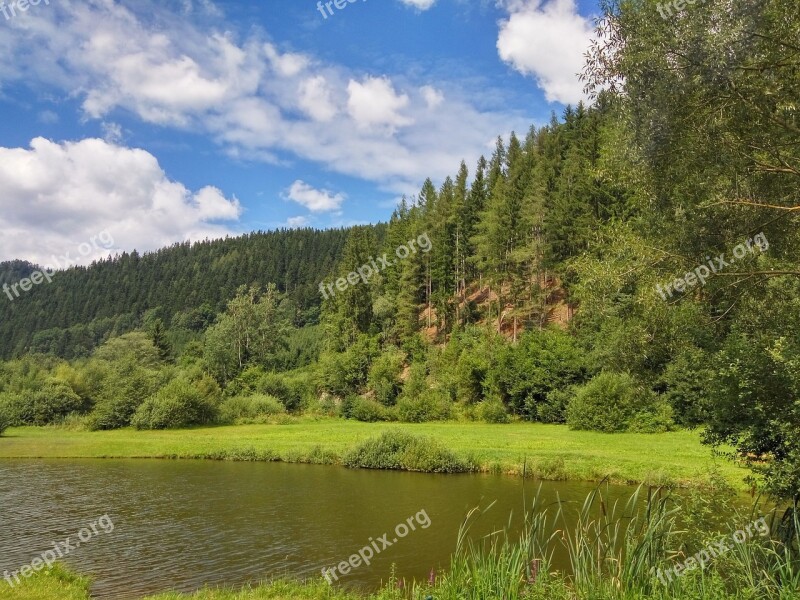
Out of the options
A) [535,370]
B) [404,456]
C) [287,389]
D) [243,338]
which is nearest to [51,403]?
[287,389]

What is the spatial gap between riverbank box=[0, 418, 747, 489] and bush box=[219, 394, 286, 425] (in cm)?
404

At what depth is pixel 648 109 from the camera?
11508 millimetres

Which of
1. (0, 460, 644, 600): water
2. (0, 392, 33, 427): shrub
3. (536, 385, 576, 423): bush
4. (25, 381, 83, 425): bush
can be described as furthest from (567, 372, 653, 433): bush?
(0, 392, 33, 427): shrub

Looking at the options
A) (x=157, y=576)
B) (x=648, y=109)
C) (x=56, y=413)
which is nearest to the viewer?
(x=648, y=109)

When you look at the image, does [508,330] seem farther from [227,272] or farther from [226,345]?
[227,272]

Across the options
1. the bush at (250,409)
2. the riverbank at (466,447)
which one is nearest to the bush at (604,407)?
the riverbank at (466,447)

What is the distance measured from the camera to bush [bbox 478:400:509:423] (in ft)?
186

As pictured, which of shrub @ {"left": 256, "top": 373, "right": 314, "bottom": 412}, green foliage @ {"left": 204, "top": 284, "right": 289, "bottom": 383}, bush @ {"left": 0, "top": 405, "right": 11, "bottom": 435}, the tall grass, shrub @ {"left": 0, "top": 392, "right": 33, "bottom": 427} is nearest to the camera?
the tall grass

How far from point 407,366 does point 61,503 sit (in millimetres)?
52495

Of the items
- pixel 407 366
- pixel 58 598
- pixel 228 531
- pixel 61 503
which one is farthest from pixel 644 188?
pixel 407 366

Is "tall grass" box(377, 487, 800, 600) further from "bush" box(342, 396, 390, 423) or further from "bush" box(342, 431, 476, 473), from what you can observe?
"bush" box(342, 396, 390, 423)

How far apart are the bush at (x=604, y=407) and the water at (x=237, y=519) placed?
1779 centimetres

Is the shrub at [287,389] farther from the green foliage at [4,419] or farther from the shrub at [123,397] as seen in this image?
the green foliage at [4,419]

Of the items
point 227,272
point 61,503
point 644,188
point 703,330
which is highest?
point 227,272
